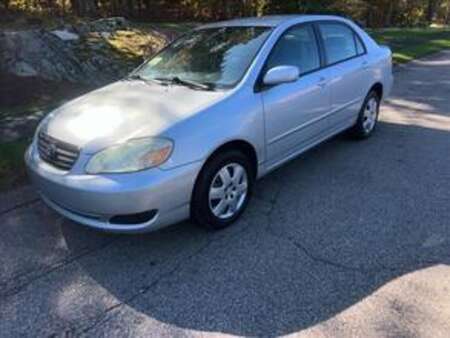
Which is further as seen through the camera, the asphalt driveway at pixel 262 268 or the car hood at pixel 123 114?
the car hood at pixel 123 114

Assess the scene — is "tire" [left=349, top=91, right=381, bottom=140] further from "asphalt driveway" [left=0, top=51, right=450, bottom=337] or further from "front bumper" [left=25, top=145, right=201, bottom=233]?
"front bumper" [left=25, top=145, right=201, bottom=233]

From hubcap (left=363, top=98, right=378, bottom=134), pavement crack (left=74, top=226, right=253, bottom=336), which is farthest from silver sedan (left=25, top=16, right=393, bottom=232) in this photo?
hubcap (left=363, top=98, right=378, bottom=134)

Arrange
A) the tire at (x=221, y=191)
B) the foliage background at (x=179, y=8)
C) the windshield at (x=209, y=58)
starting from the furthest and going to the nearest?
the foliage background at (x=179, y=8), the windshield at (x=209, y=58), the tire at (x=221, y=191)

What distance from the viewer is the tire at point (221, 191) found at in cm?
362

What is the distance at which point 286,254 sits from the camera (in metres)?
3.59

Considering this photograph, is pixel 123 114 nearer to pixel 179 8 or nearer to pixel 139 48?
pixel 139 48

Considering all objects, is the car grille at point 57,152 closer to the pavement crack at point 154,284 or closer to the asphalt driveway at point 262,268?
the asphalt driveway at point 262,268

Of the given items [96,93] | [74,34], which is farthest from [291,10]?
[96,93]

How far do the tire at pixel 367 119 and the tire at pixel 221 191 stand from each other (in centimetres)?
237

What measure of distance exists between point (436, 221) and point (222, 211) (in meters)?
1.82

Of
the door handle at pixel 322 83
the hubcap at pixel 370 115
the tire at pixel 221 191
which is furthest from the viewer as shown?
the hubcap at pixel 370 115

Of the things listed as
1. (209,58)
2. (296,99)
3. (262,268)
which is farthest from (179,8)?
(262,268)

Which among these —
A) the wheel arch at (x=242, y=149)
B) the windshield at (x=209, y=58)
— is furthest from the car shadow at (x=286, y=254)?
the windshield at (x=209, y=58)

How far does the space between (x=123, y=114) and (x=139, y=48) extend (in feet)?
21.7
